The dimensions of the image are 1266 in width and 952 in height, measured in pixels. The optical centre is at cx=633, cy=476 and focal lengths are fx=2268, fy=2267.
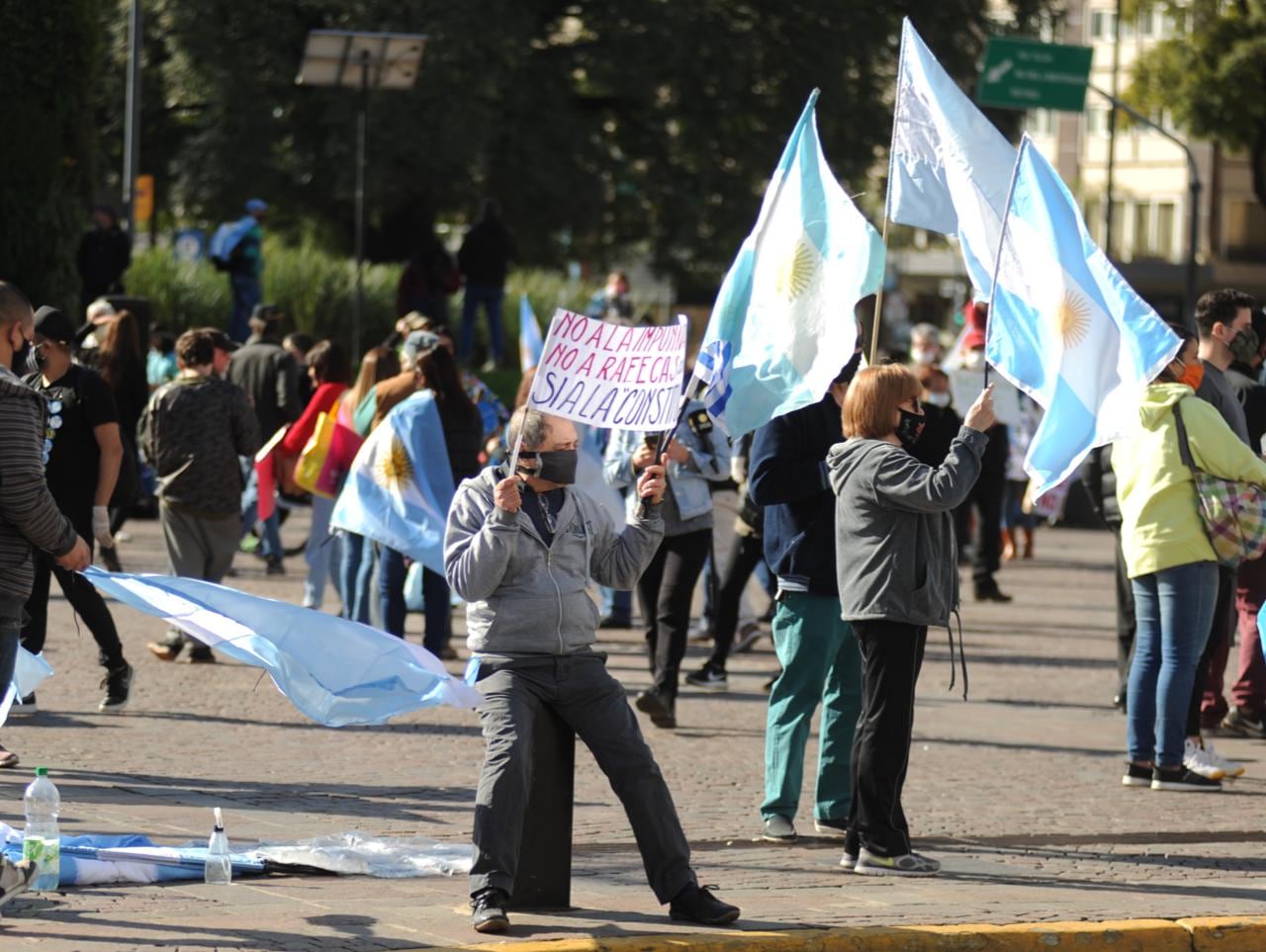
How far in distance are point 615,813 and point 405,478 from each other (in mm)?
3841

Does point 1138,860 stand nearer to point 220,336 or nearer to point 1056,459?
point 1056,459

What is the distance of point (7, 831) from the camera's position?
707cm

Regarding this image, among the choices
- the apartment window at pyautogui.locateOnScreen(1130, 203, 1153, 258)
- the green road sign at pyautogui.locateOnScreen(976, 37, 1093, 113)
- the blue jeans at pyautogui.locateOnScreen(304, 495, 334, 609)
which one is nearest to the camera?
the blue jeans at pyautogui.locateOnScreen(304, 495, 334, 609)

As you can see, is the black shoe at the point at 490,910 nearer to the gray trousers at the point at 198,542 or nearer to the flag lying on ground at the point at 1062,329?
the flag lying on ground at the point at 1062,329

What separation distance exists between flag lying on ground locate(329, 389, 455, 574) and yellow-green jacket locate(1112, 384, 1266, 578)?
156 inches

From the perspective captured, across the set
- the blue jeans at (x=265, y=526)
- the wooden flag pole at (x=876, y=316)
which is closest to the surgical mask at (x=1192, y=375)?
the wooden flag pole at (x=876, y=316)

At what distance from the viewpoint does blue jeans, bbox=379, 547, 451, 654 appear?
39.9 ft

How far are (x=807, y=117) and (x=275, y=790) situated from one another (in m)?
3.24

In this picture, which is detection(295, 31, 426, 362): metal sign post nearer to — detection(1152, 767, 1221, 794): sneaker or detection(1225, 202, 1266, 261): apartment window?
detection(1152, 767, 1221, 794): sneaker

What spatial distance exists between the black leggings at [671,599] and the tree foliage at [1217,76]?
3723 centimetres

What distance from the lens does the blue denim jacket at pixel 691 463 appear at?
11320 millimetres

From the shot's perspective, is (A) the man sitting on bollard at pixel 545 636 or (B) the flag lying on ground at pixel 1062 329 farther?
(B) the flag lying on ground at pixel 1062 329

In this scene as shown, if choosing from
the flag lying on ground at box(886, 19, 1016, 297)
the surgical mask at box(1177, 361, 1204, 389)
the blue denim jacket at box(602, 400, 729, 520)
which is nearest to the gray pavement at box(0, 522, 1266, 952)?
the blue denim jacket at box(602, 400, 729, 520)

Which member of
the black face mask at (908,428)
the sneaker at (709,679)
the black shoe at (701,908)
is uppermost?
the black face mask at (908,428)
